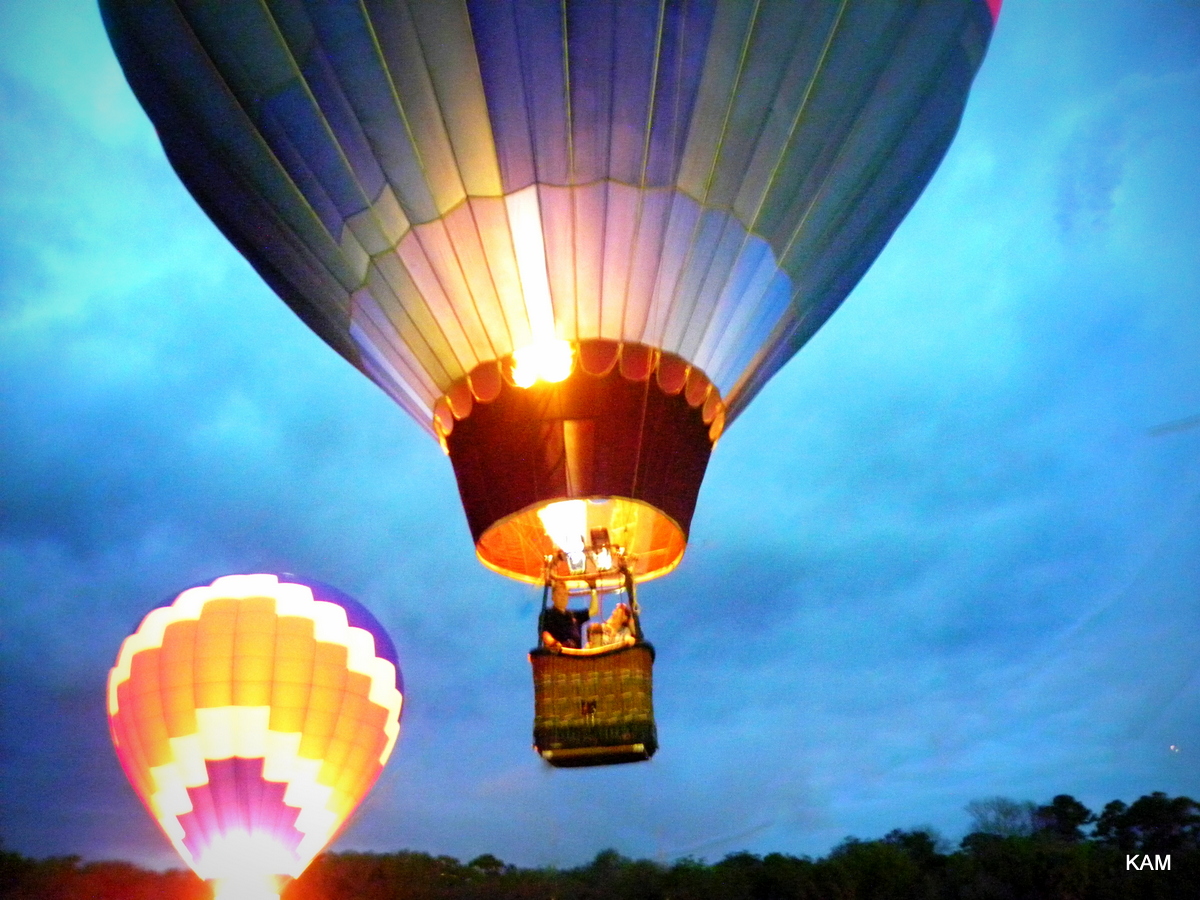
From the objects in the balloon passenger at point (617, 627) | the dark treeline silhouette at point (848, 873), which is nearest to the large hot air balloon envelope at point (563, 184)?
the balloon passenger at point (617, 627)

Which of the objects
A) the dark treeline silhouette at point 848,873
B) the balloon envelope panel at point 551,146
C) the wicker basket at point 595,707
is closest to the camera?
the balloon envelope panel at point 551,146

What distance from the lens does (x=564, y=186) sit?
3.99 m

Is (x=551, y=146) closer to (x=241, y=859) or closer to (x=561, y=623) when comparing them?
(x=561, y=623)

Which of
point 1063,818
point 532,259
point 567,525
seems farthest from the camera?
point 1063,818

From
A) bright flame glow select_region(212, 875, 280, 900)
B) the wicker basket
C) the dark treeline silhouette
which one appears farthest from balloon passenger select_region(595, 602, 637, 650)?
the dark treeline silhouette

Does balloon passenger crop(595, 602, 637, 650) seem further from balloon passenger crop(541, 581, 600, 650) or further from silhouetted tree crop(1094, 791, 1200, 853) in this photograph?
silhouetted tree crop(1094, 791, 1200, 853)

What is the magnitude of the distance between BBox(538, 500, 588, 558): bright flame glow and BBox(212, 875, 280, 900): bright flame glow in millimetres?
5956

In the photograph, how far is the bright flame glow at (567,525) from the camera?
4484 mm

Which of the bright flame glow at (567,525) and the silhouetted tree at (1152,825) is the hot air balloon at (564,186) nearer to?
the bright flame glow at (567,525)

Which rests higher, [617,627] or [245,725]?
[245,725]

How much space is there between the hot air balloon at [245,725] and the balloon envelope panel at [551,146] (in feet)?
16.4

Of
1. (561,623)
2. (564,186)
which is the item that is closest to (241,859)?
(561,623)

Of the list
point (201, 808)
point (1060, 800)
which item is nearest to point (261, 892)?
point (201, 808)

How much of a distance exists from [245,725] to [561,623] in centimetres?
534
